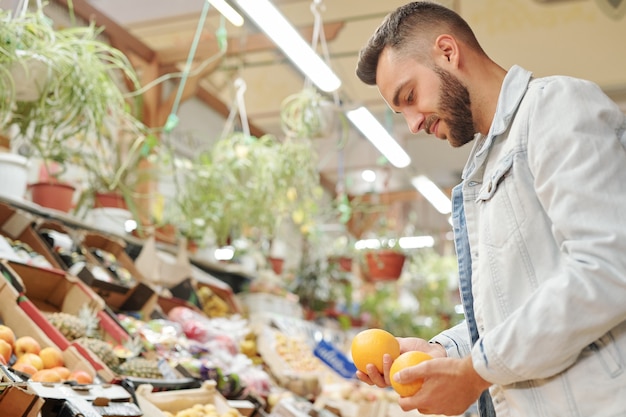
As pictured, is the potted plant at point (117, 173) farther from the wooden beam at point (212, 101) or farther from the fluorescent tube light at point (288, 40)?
the wooden beam at point (212, 101)

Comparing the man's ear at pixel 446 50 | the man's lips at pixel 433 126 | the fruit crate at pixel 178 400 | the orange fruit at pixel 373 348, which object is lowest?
the fruit crate at pixel 178 400

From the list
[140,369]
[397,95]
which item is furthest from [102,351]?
[397,95]

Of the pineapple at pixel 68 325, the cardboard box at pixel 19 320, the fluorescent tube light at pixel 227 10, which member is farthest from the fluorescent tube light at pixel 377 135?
the cardboard box at pixel 19 320

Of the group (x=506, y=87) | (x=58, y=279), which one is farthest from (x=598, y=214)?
(x=58, y=279)

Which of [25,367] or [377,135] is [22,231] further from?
[377,135]

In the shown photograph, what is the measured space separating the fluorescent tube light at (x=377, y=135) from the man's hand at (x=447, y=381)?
12.7ft

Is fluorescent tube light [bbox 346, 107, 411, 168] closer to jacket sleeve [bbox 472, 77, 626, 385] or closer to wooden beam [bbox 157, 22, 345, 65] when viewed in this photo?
wooden beam [bbox 157, 22, 345, 65]

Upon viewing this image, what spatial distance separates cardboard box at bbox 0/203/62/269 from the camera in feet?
10.6

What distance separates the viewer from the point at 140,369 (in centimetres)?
270

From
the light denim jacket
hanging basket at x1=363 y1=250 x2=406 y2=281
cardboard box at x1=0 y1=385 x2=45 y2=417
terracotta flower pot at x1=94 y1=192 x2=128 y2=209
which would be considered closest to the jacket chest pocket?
the light denim jacket

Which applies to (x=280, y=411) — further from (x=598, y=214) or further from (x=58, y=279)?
(x=598, y=214)

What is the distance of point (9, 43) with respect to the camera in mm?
2539

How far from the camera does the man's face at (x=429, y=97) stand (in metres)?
1.50

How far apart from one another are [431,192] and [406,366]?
6525 mm
